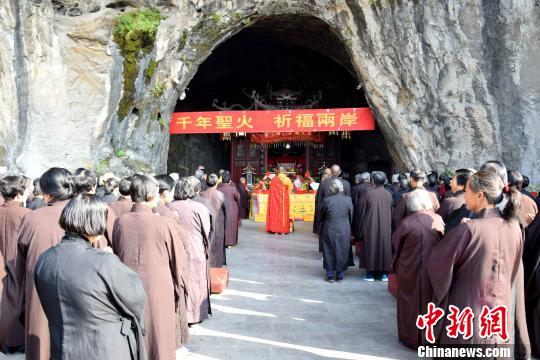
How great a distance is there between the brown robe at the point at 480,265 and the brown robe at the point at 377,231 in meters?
3.25

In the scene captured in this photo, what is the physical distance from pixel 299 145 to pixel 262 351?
525 inches

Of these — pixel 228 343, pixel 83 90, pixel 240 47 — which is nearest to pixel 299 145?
pixel 240 47

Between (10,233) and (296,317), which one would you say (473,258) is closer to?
(296,317)

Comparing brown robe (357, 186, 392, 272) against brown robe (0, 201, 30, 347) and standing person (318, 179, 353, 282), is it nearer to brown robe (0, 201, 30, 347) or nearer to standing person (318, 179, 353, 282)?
standing person (318, 179, 353, 282)

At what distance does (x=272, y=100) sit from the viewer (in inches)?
640

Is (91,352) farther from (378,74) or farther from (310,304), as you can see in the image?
(378,74)

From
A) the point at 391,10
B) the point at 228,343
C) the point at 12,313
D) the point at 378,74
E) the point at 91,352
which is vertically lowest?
the point at 228,343

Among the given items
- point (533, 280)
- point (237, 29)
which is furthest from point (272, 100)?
point (533, 280)

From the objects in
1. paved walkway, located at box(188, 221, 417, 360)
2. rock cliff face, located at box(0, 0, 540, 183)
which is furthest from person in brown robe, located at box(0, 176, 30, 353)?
rock cliff face, located at box(0, 0, 540, 183)

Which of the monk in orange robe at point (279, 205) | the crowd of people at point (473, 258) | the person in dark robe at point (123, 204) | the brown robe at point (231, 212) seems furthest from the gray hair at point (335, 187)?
the monk in orange robe at point (279, 205)

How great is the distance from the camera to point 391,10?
10156 mm

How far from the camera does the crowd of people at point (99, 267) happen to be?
182cm

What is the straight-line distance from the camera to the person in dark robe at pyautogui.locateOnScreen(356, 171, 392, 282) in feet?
19.8

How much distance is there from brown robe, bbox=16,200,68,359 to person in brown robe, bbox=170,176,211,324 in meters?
1.39
